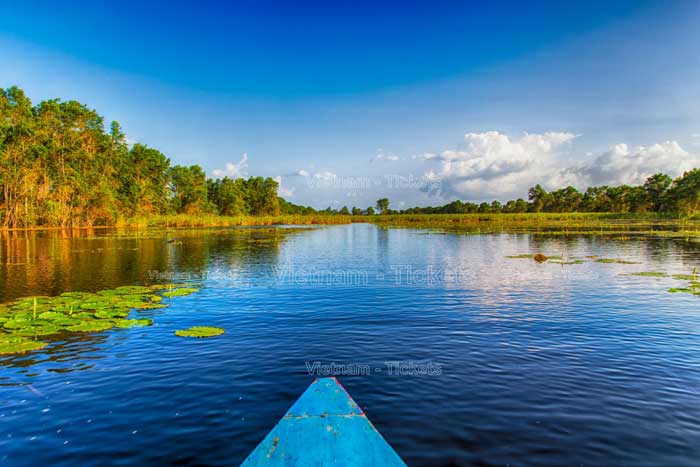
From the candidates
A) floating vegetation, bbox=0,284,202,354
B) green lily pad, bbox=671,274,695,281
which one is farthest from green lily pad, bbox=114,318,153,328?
green lily pad, bbox=671,274,695,281

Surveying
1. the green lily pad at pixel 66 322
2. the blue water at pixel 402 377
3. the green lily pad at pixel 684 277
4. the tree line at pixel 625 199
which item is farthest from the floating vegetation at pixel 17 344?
the tree line at pixel 625 199

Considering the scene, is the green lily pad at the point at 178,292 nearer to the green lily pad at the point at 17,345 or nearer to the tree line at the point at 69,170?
the green lily pad at the point at 17,345

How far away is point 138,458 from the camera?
5.96 m

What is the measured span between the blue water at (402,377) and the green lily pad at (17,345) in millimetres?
272

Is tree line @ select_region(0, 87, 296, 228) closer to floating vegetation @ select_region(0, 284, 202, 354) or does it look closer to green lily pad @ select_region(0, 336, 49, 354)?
floating vegetation @ select_region(0, 284, 202, 354)

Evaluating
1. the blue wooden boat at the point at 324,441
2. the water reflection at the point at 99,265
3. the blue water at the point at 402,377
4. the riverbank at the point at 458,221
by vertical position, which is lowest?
the blue water at the point at 402,377

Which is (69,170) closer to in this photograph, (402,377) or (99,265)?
(99,265)

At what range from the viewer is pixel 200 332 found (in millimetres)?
12203

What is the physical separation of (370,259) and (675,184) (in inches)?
5551

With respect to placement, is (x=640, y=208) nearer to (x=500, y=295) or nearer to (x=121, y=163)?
(x=500, y=295)

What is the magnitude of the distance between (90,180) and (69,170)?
4.42 metres

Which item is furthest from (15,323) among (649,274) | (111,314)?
(649,274)

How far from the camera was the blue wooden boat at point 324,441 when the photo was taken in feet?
16.3

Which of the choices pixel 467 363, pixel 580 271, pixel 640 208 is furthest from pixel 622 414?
pixel 640 208
